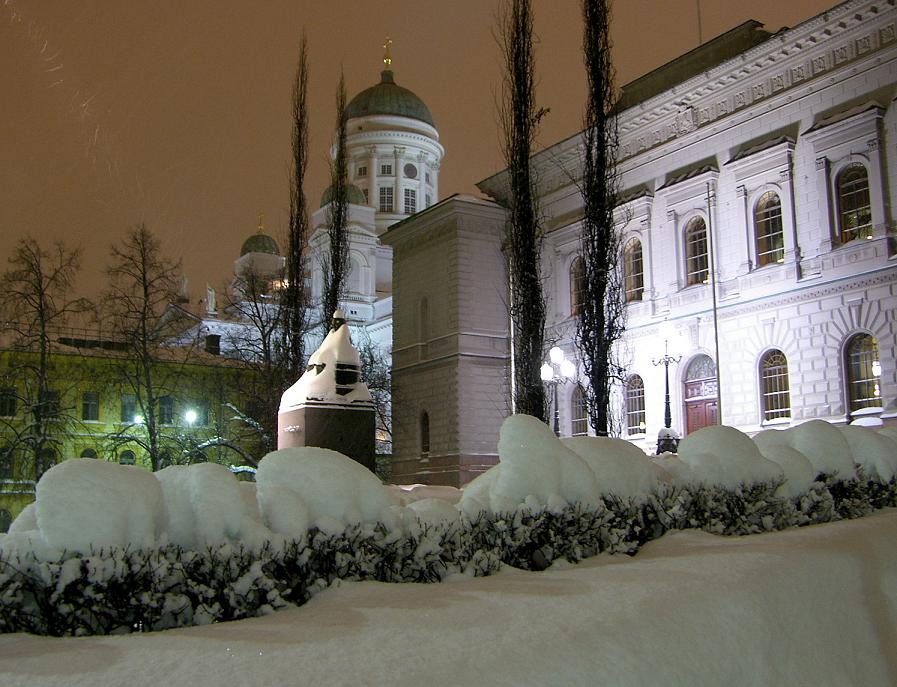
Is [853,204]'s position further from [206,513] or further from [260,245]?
[260,245]

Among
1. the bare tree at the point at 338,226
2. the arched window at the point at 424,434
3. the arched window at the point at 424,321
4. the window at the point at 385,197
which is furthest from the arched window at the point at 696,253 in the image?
the window at the point at 385,197

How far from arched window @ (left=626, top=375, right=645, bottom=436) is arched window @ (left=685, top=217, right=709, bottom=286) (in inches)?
155

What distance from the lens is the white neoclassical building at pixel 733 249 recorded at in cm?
2392

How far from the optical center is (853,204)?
81.1 ft

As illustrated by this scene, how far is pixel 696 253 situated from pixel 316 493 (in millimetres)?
26434

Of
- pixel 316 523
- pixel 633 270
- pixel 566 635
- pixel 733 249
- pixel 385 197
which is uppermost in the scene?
pixel 385 197

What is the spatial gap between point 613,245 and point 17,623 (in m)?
21.6

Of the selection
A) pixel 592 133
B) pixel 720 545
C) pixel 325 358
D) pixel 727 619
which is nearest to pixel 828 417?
pixel 592 133

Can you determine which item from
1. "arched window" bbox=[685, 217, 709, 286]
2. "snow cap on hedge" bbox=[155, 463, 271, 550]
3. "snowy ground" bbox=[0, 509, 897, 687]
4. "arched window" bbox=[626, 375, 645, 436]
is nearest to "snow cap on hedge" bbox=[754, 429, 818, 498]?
"snowy ground" bbox=[0, 509, 897, 687]

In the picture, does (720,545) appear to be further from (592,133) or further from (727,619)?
(592,133)

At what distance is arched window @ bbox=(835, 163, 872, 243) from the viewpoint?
24344mm

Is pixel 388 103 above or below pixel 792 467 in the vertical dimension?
above

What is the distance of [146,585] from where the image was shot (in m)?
4.15

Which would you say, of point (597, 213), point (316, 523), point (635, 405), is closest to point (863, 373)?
point (597, 213)
